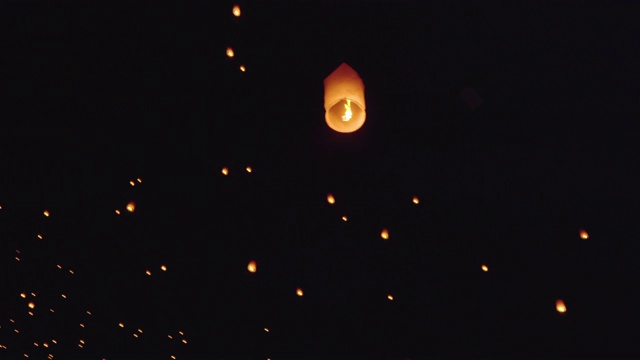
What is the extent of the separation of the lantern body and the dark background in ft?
0.91

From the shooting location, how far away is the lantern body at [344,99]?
4.94 ft

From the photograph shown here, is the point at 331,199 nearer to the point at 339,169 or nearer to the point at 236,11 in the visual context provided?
the point at 339,169

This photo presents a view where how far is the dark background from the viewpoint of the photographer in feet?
5.74

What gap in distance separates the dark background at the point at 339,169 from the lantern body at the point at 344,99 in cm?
28

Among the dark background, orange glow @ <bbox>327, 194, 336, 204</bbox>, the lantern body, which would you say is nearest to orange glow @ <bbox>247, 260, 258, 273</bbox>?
the dark background

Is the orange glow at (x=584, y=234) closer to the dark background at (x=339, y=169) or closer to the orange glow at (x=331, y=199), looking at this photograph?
the dark background at (x=339, y=169)

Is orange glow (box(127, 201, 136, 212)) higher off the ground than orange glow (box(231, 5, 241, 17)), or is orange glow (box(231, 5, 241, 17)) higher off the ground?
orange glow (box(231, 5, 241, 17))

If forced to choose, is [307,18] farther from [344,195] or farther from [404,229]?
[404,229]

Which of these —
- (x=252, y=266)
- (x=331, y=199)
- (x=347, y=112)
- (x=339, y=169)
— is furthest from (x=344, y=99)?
(x=252, y=266)

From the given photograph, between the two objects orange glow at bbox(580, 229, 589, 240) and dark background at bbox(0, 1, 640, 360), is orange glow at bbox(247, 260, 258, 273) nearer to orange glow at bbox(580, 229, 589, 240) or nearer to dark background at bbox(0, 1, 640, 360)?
dark background at bbox(0, 1, 640, 360)

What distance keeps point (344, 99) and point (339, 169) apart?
56 centimetres

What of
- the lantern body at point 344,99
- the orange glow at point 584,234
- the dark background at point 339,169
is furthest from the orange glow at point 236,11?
the orange glow at point 584,234

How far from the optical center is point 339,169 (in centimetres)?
207

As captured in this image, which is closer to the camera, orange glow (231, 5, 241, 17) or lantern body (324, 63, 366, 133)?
lantern body (324, 63, 366, 133)
